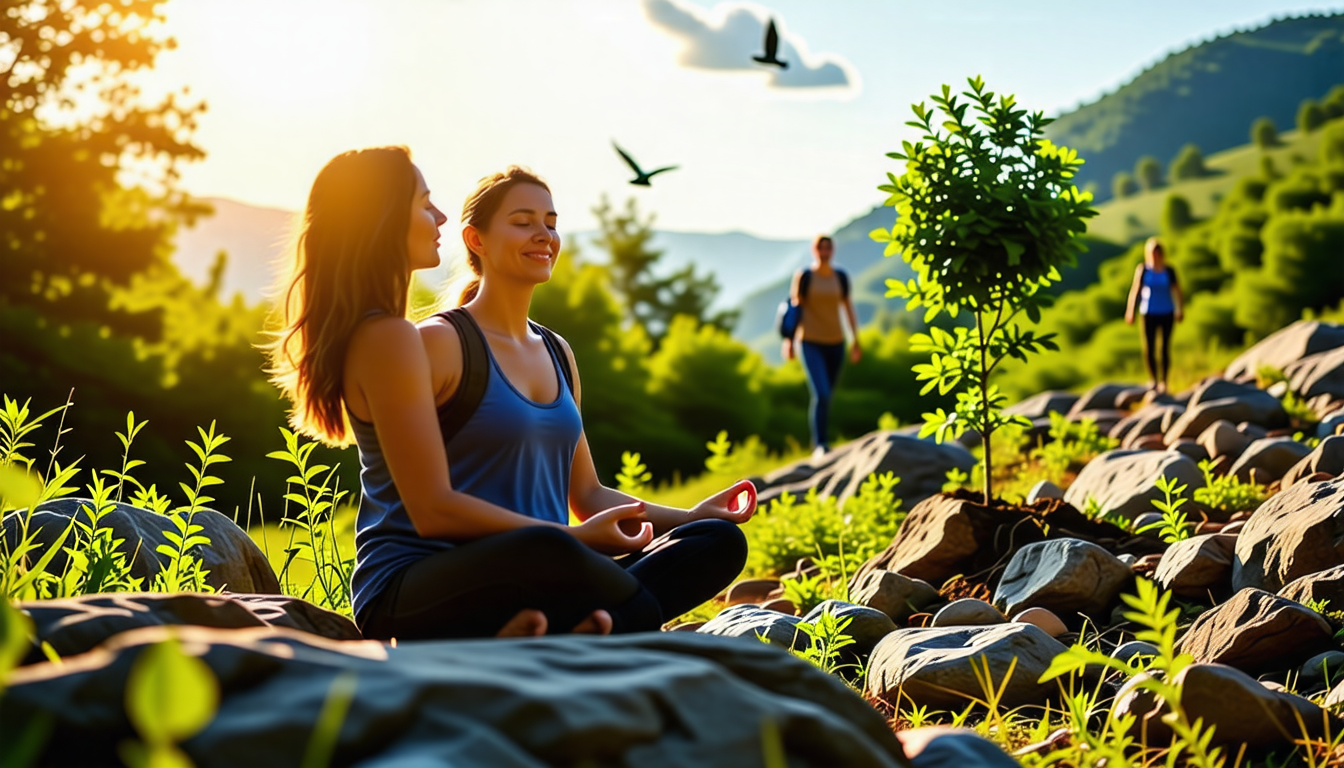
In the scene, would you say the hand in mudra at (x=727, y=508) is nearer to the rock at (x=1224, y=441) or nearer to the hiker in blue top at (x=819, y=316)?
the rock at (x=1224, y=441)

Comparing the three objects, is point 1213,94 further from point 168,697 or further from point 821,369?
point 168,697

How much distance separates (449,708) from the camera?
5.45 ft

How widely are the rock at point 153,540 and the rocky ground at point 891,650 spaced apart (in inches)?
0.5

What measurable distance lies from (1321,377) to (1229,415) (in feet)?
4.80

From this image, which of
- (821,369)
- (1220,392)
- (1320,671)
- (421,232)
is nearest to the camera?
→ (421,232)

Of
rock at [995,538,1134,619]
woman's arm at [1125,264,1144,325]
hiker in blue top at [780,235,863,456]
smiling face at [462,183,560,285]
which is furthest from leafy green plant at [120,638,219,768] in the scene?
woman's arm at [1125,264,1144,325]

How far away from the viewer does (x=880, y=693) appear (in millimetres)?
3953

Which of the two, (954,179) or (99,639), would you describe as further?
(954,179)

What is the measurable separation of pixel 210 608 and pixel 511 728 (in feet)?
3.64

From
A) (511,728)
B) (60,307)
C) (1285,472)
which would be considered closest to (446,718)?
(511,728)

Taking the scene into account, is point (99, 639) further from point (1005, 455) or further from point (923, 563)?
point (1005, 455)

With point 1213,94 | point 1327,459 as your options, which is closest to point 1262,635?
point 1327,459

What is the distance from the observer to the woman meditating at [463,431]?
258 centimetres

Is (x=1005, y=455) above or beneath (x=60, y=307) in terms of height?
beneath
